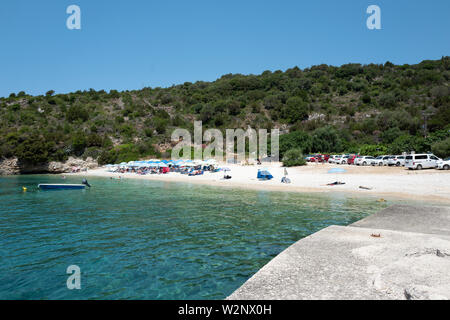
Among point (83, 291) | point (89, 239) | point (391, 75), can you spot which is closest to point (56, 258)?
point (89, 239)

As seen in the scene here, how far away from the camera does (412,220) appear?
36.9 ft

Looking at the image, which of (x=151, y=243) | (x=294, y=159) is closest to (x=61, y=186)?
(x=151, y=243)

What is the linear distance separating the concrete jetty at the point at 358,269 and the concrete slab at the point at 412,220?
595mm

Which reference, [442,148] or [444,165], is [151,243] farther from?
[442,148]

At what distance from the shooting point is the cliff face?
57.3 m

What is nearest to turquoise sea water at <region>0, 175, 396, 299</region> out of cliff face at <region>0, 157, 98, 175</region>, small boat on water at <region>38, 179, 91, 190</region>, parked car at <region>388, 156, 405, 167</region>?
small boat on water at <region>38, 179, 91, 190</region>

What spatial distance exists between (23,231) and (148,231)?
5504mm

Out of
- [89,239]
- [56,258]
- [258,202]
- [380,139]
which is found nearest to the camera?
[56,258]

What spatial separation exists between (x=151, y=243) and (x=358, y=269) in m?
6.92

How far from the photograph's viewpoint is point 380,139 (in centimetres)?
5572

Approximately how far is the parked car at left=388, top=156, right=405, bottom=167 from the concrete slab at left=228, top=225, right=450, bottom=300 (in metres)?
29.4

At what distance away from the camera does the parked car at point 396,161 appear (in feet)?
111
